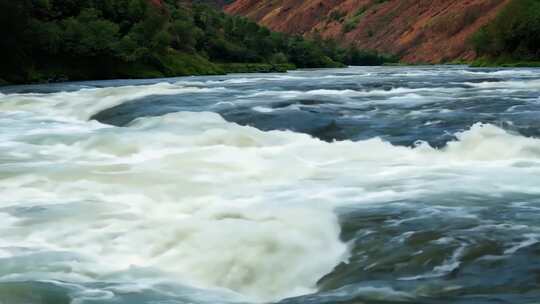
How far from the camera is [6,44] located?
4600 cm

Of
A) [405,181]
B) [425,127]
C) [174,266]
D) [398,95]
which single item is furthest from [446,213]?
[398,95]

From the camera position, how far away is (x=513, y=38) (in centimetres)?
7038

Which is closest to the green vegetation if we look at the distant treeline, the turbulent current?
the distant treeline

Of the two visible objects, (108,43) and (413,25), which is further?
(413,25)

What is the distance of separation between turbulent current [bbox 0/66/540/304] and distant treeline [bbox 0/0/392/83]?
2701cm

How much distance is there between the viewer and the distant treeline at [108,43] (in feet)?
156

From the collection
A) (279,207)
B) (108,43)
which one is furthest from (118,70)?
(279,207)

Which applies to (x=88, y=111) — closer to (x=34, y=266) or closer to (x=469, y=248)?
(x=34, y=266)

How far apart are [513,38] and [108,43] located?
38989 mm

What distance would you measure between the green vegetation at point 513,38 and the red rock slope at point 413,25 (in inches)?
1393

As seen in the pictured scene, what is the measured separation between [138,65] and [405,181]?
45872mm

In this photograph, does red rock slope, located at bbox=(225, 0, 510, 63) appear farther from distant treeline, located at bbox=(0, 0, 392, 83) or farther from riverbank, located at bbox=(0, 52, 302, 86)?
riverbank, located at bbox=(0, 52, 302, 86)

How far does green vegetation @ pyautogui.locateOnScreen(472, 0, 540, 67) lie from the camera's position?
2707 inches

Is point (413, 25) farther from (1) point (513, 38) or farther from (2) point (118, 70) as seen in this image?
(2) point (118, 70)
